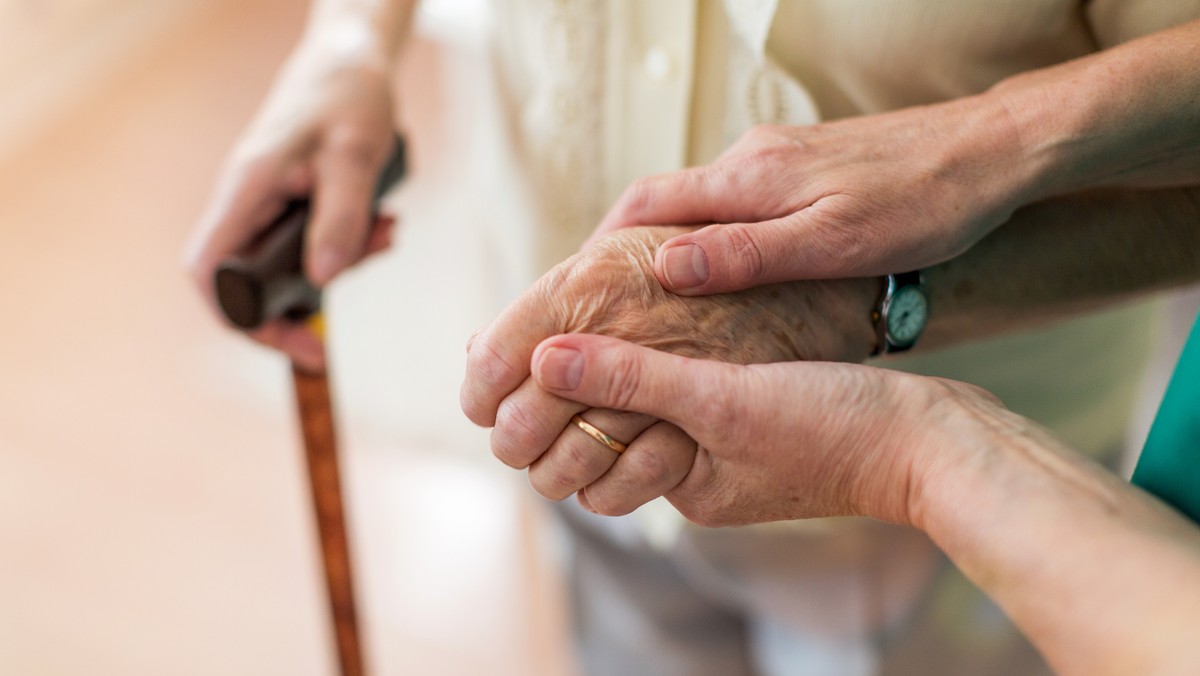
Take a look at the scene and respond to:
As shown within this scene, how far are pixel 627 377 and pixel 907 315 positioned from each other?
254 millimetres

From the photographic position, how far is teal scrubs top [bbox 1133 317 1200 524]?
55cm

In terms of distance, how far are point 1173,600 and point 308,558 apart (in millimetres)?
1577

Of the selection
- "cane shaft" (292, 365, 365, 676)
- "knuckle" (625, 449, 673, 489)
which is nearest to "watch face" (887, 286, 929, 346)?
"knuckle" (625, 449, 673, 489)

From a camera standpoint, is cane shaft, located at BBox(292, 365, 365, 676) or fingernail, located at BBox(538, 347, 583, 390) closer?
fingernail, located at BBox(538, 347, 583, 390)

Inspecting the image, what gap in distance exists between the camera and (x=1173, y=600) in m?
0.46

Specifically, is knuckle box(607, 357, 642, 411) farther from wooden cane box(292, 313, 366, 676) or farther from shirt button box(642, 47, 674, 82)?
wooden cane box(292, 313, 366, 676)

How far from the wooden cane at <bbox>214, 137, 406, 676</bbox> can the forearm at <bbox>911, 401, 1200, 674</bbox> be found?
0.60 meters

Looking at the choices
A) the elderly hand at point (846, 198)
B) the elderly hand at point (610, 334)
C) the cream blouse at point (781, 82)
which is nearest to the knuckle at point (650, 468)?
→ the elderly hand at point (610, 334)

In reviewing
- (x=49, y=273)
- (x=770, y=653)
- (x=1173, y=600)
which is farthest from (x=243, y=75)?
(x=1173, y=600)

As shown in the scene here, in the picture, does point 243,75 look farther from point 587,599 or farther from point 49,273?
point 587,599

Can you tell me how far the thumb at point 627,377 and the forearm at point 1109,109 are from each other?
27 centimetres

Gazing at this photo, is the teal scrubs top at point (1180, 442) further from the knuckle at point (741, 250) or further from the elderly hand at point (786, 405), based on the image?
the knuckle at point (741, 250)

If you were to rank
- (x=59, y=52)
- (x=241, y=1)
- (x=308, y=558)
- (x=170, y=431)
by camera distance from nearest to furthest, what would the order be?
1. (x=308, y=558)
2. (x=170, y=431)
3. (x=59, y=52)
4. (x=241, y=1)

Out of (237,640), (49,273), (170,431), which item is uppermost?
(49,273)
